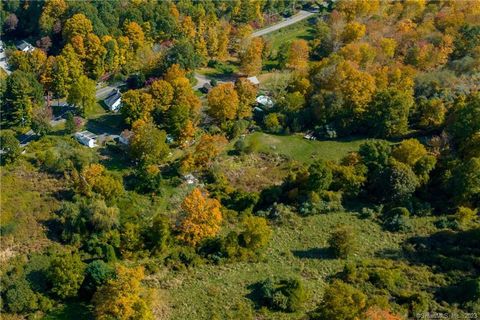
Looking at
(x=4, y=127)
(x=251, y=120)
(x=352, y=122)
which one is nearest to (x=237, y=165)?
(x=251, y=120)

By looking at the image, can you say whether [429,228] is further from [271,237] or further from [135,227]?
[135,227]

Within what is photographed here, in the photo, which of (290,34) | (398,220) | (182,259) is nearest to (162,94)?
(182,259)

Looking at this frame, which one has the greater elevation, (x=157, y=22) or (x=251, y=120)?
(x=157, y=22)

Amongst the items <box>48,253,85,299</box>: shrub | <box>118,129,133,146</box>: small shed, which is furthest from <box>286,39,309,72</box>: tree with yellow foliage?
<box>48,253,85,299</box>: shrub

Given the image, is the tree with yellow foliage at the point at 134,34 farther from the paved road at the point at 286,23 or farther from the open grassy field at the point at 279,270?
the open grassy field at the point at 279,270

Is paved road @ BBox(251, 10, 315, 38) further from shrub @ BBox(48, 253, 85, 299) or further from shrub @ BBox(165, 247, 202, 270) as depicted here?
shrub @ BBox(48, 253, 85, 299)

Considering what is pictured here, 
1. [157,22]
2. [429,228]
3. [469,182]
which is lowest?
[429,228]

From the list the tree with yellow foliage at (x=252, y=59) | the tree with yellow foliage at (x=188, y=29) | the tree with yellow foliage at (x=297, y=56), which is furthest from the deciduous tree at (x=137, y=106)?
→ the tree with yellow foliage at (x=297, y=56)
